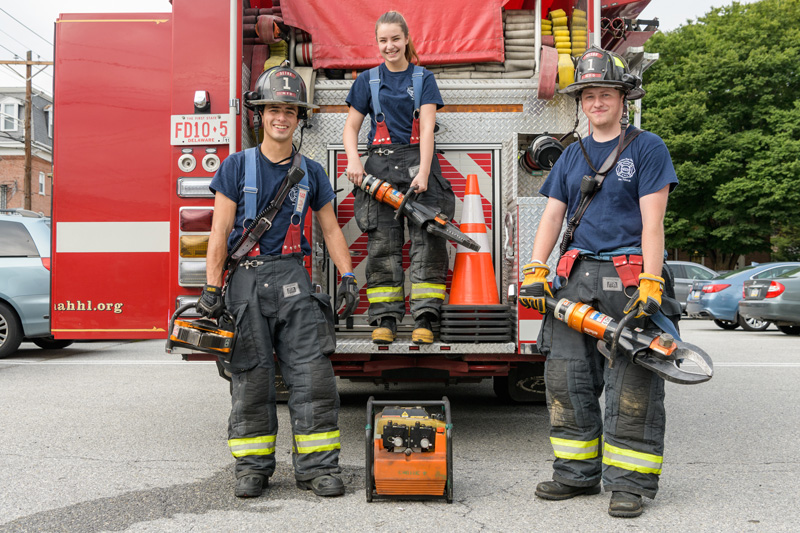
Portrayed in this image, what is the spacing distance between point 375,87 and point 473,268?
1.34 metres

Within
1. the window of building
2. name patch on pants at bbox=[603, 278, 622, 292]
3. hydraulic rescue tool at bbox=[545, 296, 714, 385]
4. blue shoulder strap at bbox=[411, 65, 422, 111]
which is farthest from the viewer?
the window of building

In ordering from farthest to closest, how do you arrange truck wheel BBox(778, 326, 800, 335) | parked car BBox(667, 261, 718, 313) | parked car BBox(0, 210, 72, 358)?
1. parked car BBox(667, 261, 718, 313)
2. truck wheel BBox(778, 326, 800, 335)
3. parked car BBox(0, 210, 72, 358)

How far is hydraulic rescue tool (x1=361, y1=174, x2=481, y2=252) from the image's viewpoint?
4.66m

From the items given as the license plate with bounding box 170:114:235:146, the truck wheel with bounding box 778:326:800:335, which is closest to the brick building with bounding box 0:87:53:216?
the truck wheel with bounding box 778:326:800:335

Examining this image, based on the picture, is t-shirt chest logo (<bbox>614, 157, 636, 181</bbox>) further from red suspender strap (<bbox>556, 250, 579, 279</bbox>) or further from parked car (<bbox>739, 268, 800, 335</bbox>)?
parked car (<bbox>739, 268, 800, 335</bbox>)

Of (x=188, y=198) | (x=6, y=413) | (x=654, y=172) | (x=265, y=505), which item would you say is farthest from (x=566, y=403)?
(x=6, y=413)

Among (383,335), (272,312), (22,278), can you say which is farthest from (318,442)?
(22,278)

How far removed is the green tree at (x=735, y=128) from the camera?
94.6 ft

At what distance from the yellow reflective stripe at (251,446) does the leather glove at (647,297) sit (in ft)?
6.34

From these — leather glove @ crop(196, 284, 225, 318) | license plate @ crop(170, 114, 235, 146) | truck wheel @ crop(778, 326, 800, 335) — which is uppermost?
license plate @ crop(170, 114, 235, 146)

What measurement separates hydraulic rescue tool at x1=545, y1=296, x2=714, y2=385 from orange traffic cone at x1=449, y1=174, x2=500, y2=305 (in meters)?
1.26

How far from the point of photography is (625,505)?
3.53 metres

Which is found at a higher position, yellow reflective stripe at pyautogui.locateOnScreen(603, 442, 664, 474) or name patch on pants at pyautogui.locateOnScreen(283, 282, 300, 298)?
name patch on pants at pyautogui.locateOnScreen(283, 282, 300, 298)

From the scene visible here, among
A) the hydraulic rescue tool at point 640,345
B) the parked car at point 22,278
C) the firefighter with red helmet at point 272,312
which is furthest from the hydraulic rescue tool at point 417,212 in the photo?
the parked car at point 22,278
